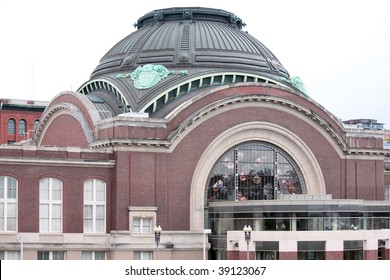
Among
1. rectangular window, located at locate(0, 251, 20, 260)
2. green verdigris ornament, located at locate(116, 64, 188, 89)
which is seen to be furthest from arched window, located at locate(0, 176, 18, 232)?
green verdigris ornament, located at locate(116, 64, 188, 89)

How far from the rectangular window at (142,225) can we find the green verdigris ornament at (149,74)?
11.5 metres

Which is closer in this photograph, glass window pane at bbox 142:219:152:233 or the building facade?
glass window pane at bbox 142:219:152:233

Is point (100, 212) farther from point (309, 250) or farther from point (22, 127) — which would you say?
point (22, 127)

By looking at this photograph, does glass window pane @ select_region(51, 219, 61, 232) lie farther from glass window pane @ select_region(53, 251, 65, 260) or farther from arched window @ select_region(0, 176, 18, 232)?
arched window @ select_region(0, 176, 18, 232)

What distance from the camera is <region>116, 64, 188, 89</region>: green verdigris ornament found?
74.6 metres

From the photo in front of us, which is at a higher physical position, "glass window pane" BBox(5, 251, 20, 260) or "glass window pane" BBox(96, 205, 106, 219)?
"glass window pane" BBox(96, 205, 106, 219)

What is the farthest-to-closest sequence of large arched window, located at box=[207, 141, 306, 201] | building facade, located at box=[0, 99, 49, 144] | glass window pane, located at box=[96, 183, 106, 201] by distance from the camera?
building facade, located at box=[0, 99, 49, 144], large arched window, located at box=[207, 141, 306, 201], glass window pane, located at box=[96, 183, 106, 201]

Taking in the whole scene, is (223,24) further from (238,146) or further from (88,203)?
(88,203)

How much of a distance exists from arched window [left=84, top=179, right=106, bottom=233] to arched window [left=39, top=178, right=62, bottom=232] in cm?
198

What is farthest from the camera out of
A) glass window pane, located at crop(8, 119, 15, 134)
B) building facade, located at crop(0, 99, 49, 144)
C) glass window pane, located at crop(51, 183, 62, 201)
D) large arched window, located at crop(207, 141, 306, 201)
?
glass window pane, located at crop(8, 119, 15, 134)

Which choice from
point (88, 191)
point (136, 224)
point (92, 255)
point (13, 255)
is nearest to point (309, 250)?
point (136, 224)

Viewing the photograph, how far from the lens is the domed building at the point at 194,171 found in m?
65.9

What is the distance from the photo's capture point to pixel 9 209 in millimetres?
64812

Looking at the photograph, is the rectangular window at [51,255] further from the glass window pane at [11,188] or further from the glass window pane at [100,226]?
the glass window pane at [11,188]
